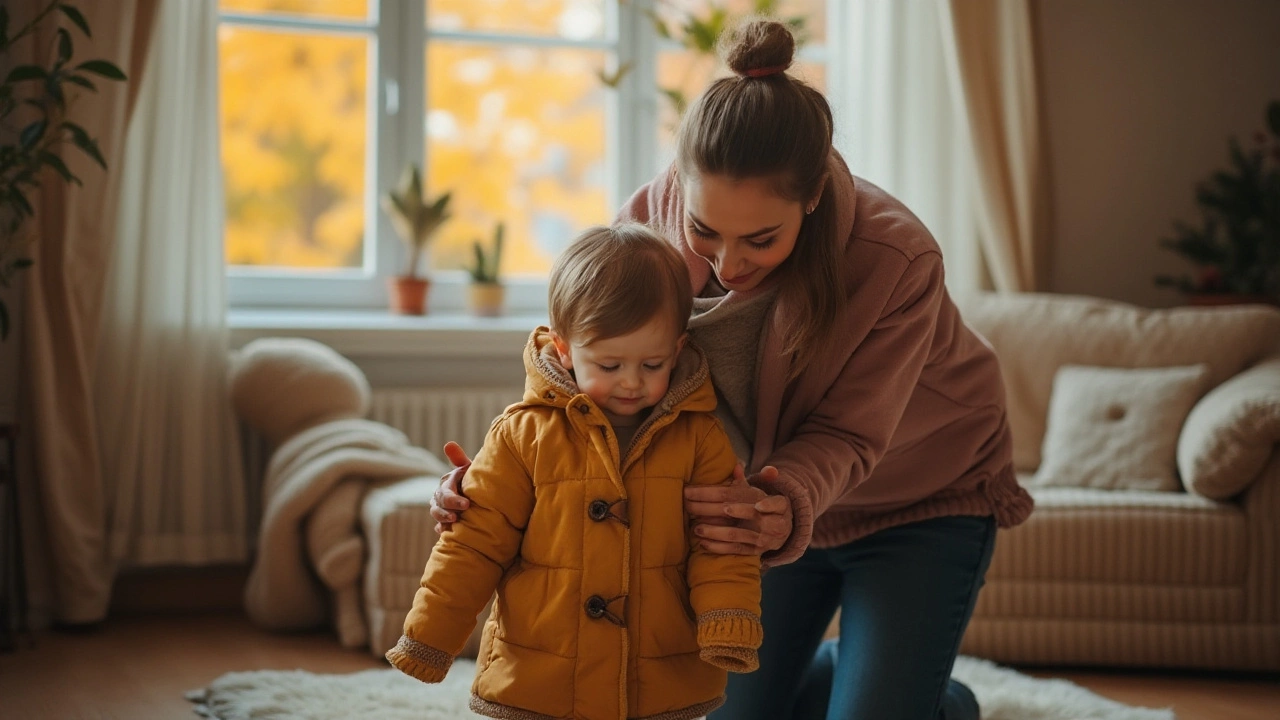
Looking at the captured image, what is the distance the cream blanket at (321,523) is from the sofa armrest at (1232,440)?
73.9 inches

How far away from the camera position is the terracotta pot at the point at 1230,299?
12.0 feet

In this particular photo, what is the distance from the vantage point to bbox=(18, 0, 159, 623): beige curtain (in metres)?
2.96

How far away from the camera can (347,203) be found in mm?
3758

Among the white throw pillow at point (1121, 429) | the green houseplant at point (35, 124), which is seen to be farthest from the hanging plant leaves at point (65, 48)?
the white throw pillow at point (1121, 429)

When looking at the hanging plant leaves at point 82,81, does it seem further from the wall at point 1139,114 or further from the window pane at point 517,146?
the wall at point 1139,114

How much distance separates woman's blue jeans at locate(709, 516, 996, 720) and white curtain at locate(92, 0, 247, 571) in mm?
1843

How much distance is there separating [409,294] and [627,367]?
2290 millimetres

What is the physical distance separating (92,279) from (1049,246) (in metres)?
2.84

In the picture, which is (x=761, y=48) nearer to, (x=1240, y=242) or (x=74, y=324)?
(x=74, y=324)

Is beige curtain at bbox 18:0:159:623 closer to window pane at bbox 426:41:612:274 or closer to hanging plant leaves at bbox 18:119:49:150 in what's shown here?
hanging plant leaves at bbox 18:119:49:150

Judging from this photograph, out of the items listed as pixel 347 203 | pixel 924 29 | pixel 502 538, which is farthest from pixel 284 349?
pixel 924 29

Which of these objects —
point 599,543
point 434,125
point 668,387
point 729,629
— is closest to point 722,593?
point 729,629

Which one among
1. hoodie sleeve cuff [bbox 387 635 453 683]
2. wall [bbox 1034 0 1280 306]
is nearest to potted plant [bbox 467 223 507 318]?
wall [bbox 1034 0 1280 306]

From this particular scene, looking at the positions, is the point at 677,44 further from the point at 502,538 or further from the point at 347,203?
the point at 502,538
